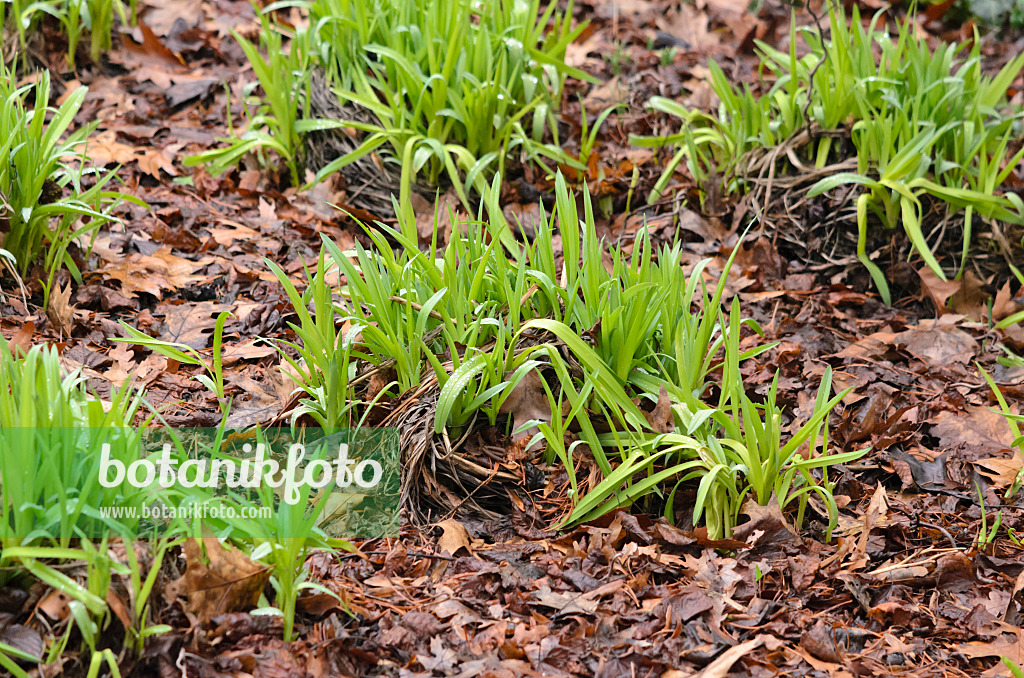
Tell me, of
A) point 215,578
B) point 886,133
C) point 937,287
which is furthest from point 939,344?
point 215,578

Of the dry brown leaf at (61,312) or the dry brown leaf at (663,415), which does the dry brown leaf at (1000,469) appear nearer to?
the dry brown leaf at (663,415)

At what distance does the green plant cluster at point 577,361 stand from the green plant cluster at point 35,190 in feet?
2.81

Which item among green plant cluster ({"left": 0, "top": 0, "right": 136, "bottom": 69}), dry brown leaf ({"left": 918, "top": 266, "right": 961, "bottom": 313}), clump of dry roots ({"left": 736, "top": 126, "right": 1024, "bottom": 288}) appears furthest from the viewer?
green plant cluster ({"left": 0, "top": 0, "right": 136, "bottom": 69})

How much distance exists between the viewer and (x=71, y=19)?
11.0 ft

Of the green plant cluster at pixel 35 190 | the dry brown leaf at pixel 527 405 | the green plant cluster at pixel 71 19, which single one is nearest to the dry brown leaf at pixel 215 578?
the dry brown leaf at pixel 527 405

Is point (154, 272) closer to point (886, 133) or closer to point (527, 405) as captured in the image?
point (527, 405)

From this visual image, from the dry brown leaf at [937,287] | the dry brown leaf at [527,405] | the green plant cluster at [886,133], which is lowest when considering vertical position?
the dry brown leaf at [527,405]

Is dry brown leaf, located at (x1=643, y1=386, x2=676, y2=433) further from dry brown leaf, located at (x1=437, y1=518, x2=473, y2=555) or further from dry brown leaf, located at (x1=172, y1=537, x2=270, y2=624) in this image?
dry brown leaf, located at (x1=172, y1=537, x2=270, y2=624)

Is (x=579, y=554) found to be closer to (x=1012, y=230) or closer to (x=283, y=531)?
(x=283, y=531)

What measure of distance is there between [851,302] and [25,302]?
2578 mm

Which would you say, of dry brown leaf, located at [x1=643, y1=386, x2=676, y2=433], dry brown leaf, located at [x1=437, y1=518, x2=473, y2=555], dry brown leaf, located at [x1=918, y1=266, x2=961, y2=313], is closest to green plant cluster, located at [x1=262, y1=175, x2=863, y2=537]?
dry brown leaf, located at [x1=643, y1=386, x2=676, y2=433]

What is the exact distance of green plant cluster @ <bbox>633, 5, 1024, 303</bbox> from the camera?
9.13ft

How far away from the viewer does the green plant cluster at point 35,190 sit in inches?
87.0

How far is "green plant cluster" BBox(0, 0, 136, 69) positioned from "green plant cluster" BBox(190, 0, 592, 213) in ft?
2.83
